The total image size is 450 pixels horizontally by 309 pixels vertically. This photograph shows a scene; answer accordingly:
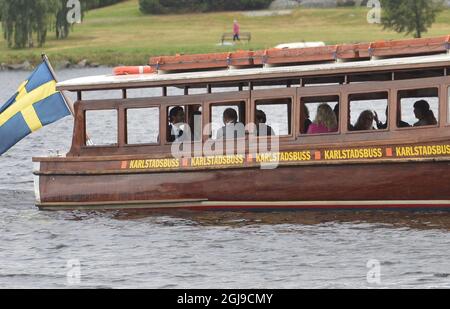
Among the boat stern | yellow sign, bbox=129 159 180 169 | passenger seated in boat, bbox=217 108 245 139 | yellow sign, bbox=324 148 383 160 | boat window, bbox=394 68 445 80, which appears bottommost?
the boat stern

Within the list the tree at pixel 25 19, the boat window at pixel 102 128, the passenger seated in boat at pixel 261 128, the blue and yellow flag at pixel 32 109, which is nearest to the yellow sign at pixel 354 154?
the passenger seated in boat at pixel 261 128

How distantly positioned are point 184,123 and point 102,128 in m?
24.7

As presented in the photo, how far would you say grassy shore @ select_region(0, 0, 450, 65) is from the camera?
89.3m

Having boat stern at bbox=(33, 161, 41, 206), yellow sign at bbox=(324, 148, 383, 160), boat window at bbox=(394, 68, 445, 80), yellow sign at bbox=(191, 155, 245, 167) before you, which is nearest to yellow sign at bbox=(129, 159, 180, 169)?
yellow sign at bbox=(191, 155, 245, 167)

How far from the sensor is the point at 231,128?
86.3 ft

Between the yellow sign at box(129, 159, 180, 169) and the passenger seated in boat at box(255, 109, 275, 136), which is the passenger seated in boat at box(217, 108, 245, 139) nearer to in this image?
the passenger seated in boat at box(255, 109, 275, 136)

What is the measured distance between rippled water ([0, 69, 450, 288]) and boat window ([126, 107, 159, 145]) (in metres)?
14.3

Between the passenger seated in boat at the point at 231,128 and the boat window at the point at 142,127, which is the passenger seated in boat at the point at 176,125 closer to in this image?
the passenger seated in boat at the point at 231,128

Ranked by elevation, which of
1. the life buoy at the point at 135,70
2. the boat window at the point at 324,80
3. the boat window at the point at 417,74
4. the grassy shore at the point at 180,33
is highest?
the boat window at the point at 417,74

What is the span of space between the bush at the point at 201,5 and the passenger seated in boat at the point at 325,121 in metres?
92.2

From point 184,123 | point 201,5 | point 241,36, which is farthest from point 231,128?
point 201,5

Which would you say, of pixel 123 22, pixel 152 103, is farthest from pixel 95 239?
pixel 123 22

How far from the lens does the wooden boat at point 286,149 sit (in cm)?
2478
